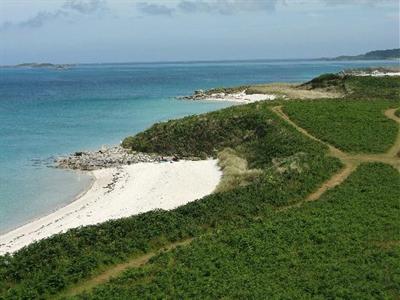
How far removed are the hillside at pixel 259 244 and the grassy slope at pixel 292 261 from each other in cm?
5

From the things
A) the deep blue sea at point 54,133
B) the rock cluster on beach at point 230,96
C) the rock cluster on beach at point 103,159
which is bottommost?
the deep blue sea at point 54,133

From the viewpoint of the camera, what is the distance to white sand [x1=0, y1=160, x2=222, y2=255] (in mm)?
37625

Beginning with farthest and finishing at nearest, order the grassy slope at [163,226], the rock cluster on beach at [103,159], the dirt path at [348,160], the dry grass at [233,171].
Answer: the rock cluster on beach at [103,159] < the dry grass at [233,171] < the dirt path at [348,160] < the grassy slope at [163,226]

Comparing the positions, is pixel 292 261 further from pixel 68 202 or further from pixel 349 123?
pixel 349 123

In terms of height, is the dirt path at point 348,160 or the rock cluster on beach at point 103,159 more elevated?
the dirt path at point 348,160

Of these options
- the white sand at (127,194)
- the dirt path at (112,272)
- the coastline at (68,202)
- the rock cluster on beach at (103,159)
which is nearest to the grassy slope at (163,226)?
the dirt path at (112,272)

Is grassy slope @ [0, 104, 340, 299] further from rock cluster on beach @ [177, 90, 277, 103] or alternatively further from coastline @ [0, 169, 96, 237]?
rock cluster on beach @ [177, 90, 277, 103]

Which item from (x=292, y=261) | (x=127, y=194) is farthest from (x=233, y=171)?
(x=292, y=261)

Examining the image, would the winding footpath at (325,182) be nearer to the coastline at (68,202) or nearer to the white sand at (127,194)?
the white sand at (127,194)

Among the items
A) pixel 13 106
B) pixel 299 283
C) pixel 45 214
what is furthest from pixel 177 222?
pixel 13 106

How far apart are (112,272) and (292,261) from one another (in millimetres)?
8221

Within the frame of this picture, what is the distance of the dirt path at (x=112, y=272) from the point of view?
24.2 metres

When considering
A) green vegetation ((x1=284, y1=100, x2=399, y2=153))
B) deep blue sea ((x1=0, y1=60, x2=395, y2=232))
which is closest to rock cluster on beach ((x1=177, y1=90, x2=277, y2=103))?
deep blue sea ((x1=0, y1=60, x2=395, y2=232))

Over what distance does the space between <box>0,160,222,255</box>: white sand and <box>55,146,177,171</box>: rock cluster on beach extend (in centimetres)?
235
